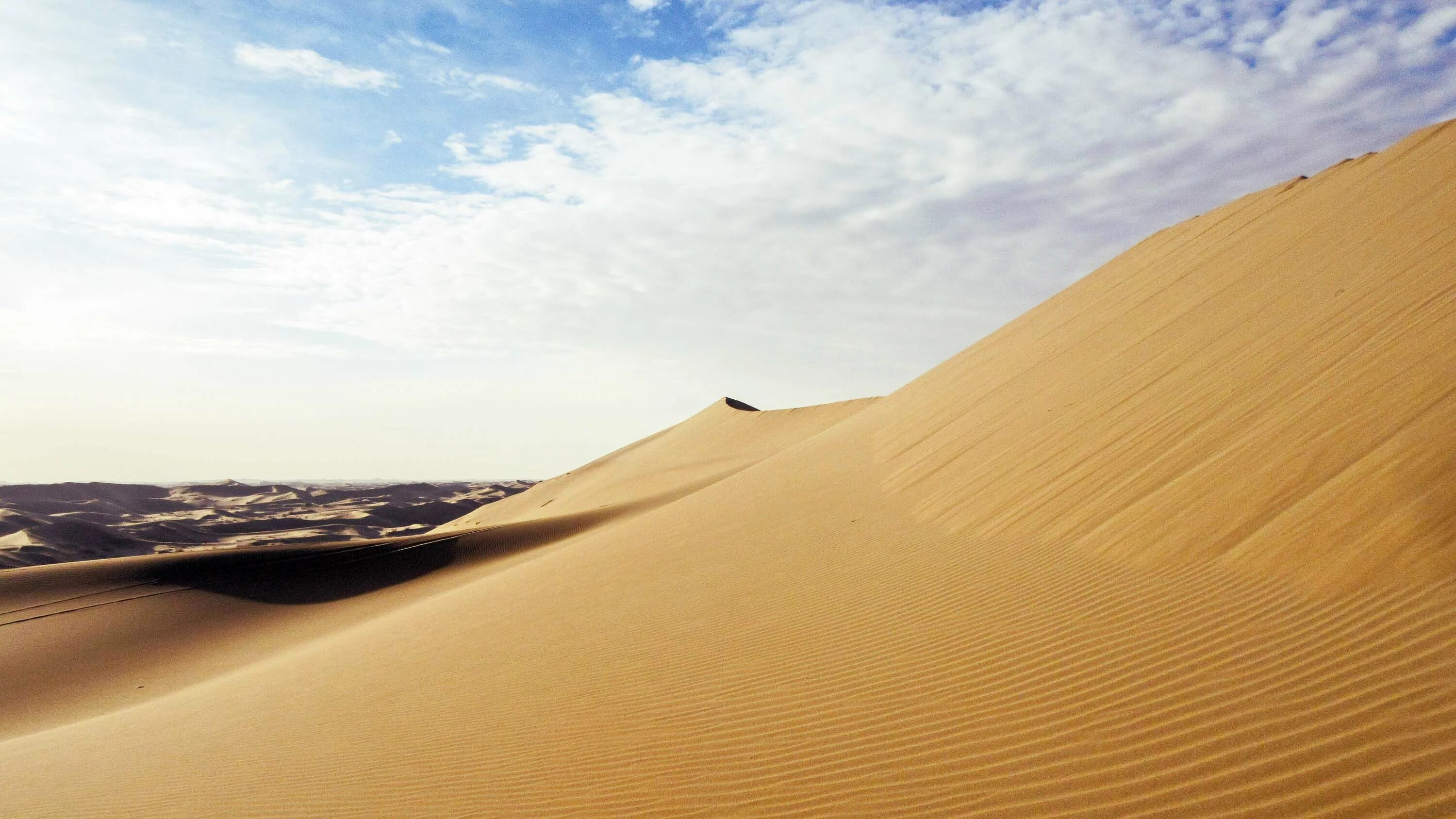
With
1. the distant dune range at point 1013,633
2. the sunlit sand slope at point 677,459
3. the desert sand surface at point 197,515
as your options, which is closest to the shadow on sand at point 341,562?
the distant dune range at point 1013,633

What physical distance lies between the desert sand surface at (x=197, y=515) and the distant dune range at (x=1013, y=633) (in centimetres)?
2370

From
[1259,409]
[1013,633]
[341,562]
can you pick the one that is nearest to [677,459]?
[341,562]

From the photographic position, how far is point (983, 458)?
10.1 meters

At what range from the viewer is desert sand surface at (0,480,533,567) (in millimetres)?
35000

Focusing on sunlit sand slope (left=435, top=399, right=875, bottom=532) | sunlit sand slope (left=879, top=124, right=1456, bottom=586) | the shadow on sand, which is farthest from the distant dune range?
sunlit sand slope (left=435, top=399, right=875, bottom=532)

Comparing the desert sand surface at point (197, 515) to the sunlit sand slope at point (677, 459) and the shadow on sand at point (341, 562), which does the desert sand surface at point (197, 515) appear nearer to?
the sunlit sand slope at point (677, 459)

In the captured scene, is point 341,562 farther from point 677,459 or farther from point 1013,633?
point 677,459

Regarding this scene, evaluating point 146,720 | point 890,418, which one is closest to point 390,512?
point 890,418

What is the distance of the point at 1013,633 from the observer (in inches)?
198

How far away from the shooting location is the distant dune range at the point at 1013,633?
11.7 feet

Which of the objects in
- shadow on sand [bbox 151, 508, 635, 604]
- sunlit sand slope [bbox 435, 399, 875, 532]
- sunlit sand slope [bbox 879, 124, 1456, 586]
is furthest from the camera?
sunlit sand slope [bbox 435, 399, 875, 532]

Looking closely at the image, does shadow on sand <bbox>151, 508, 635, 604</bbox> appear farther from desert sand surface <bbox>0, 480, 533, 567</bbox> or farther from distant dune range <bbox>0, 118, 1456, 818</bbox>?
desert sand surface <bbox>0, 480, 533, 567</bbox>

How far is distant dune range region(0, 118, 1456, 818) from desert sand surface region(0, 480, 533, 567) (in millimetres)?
23704

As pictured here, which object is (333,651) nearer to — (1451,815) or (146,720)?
(146,720)
